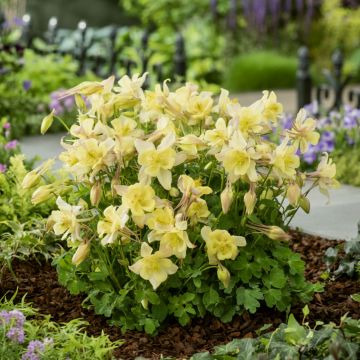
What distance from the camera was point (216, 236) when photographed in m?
3.45

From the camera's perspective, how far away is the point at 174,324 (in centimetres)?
373

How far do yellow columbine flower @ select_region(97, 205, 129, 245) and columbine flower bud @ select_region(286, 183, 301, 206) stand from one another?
621mm

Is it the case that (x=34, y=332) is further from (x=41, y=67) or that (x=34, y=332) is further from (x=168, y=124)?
(x=41, y=67)

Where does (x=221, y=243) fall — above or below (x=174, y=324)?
above

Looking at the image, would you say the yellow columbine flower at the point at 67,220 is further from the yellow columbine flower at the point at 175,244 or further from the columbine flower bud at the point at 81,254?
the yellow columbine flower at the point at 175,244

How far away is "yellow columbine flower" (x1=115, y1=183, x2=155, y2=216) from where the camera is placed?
338 cm

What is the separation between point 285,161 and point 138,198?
57 cm

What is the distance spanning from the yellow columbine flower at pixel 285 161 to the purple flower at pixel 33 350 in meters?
1.06

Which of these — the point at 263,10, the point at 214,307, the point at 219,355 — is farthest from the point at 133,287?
the point at 263,10

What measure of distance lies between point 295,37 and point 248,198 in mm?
12584

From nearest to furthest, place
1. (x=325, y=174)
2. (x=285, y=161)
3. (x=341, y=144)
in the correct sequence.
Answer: (x=285, y=161) < (x=325, y=174) < (x=341, y=144)

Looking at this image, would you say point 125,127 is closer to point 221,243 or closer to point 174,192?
point 174,192

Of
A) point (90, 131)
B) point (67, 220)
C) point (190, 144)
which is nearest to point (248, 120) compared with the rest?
point (190, 144)

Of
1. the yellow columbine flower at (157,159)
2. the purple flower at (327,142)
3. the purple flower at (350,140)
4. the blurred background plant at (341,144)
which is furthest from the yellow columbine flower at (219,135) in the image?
the purple flower at (350,140)
